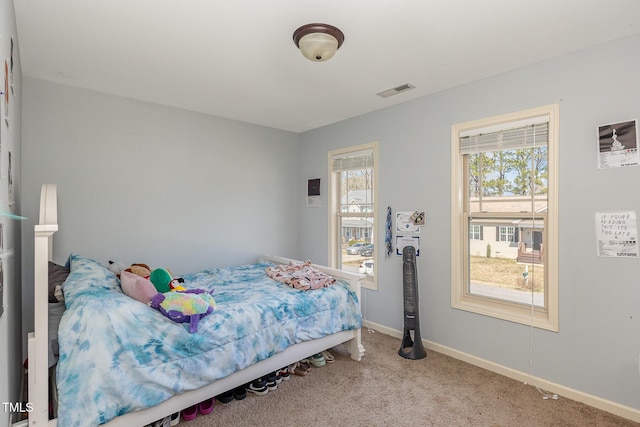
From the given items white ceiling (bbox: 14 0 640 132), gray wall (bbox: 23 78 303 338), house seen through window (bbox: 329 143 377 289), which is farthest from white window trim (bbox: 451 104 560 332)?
gray wall (bbox: 23 78 303 338)

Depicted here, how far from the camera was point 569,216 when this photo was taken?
2.31m

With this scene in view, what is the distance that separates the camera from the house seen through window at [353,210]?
3.73m

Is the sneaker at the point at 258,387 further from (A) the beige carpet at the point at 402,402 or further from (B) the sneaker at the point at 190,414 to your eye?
(B) the sneaker at the point at 190,414

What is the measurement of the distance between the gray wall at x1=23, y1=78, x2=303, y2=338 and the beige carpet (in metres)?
1.79

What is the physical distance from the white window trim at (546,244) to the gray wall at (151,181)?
226 centimetres

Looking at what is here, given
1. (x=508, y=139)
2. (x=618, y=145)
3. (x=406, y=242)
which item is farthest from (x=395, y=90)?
(x=618, y=145)

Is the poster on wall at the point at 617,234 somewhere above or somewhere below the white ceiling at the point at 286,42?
below

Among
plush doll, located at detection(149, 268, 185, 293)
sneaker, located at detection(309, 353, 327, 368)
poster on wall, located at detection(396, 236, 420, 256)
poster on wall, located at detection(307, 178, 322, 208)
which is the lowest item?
sneaker, located at detection(309, 353, 327, 368)

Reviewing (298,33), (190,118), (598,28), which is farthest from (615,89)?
(190,118)

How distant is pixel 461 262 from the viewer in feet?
9.64

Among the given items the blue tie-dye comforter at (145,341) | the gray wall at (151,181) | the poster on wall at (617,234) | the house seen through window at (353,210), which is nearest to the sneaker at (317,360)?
the blue tie-dye comforter at (145,341)

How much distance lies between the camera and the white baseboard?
2.08 meters

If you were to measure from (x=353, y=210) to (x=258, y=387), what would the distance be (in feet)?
7.39

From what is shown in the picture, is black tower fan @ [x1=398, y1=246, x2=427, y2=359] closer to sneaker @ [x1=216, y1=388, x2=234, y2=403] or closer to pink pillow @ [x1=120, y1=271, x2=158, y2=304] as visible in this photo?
sneaker @ [x1=216, y1=388, x2=234, y2=403]
